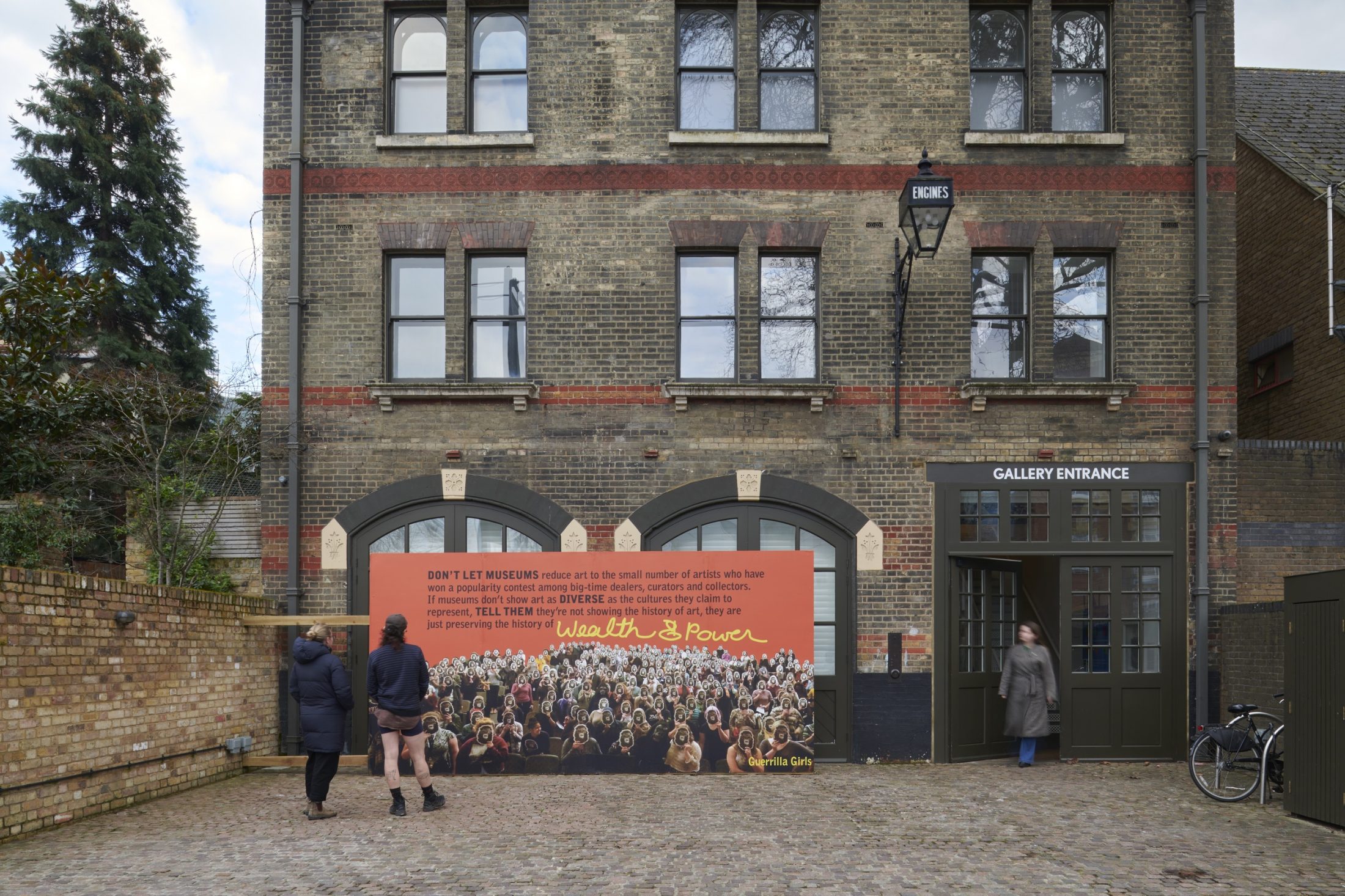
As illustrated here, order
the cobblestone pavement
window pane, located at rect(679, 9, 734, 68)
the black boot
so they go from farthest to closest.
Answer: window pane, located at rect(679, 9, 734, 68), the black boot, the cobblestone pavement

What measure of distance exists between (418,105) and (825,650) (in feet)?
26.6

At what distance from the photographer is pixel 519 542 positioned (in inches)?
498

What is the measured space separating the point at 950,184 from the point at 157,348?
73.4 ft

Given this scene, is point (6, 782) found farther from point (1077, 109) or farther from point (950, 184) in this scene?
point (1077, 109)

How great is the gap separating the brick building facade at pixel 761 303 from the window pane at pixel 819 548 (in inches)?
7.1

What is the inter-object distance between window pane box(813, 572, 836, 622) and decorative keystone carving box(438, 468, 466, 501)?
4.20m

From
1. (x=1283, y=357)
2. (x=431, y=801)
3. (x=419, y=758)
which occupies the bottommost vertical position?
(x=431, y=801)

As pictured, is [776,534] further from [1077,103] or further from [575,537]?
[1077,103]

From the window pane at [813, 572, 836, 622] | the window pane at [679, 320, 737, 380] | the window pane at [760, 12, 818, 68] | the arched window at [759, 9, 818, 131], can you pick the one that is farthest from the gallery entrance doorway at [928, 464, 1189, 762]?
the window pane at [760, 12, 818, 68]

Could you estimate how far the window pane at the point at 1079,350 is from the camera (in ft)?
42.2

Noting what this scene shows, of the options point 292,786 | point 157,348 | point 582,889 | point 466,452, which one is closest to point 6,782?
point 292,786

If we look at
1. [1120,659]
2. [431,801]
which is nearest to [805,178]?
[1120,659]

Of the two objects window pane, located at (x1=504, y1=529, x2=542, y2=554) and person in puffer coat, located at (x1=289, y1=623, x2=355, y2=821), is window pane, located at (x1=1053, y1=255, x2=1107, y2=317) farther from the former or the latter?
person in puffer coat, located at (x1=289, y1=623, x2=355, y2=821)

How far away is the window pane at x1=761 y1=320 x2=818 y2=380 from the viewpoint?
12.8m
